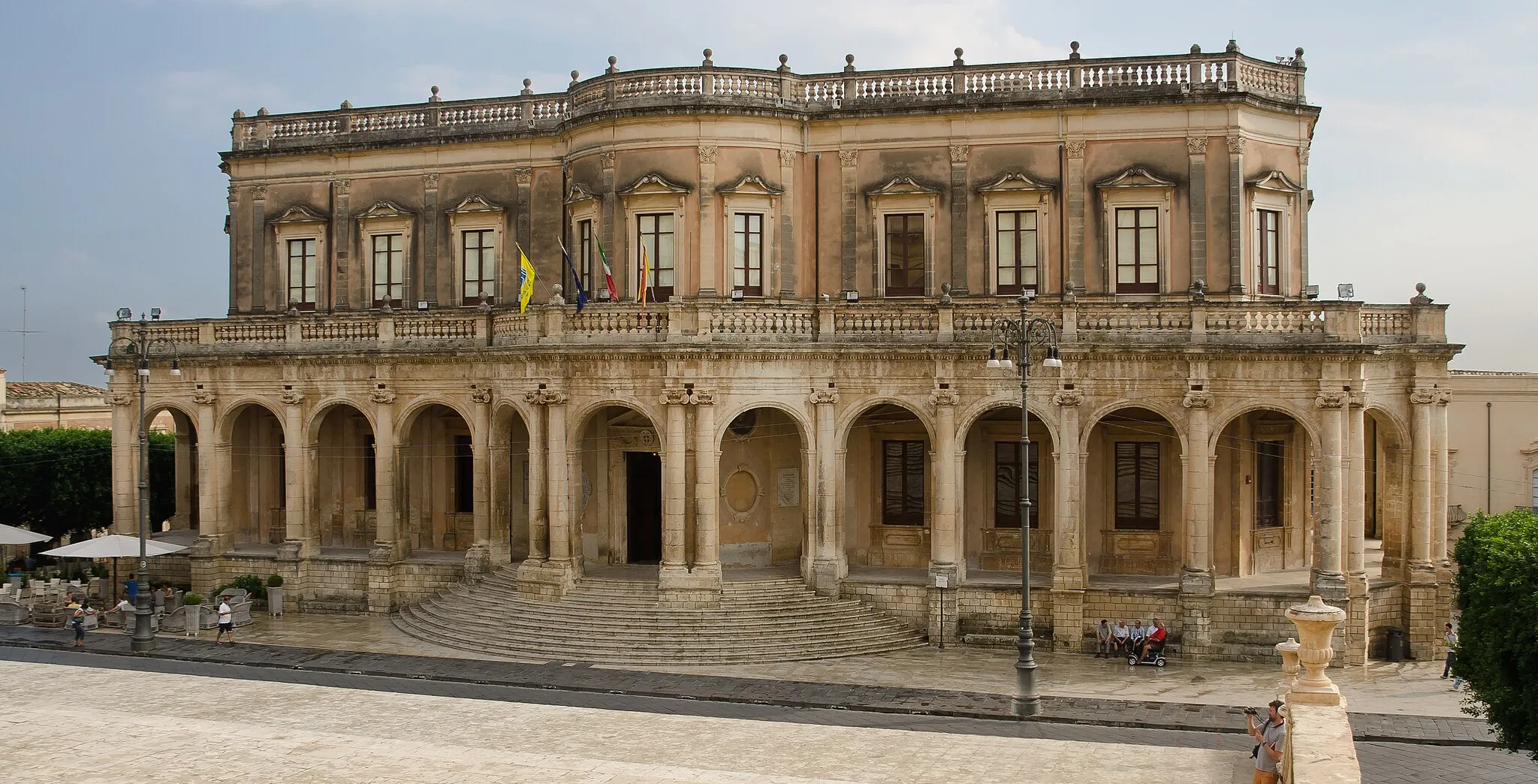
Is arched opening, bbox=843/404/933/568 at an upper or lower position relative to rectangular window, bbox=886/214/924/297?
lower

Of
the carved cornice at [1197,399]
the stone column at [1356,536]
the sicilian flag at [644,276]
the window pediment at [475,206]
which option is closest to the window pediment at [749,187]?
the sicilian flag at [644,276]

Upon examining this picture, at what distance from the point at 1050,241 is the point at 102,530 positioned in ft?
114

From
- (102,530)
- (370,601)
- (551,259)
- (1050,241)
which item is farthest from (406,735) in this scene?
(102,530)

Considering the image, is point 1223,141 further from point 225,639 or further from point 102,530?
point 102,530

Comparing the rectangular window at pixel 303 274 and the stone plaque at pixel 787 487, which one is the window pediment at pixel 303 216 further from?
the stone plaque at pixel 787 487

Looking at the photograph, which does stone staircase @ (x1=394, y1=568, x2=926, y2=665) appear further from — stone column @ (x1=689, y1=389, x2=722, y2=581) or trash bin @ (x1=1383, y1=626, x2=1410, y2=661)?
trash bin @ (x1=1383, y1=626, x2=1410, y2=661)

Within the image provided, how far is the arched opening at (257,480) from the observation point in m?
42.0

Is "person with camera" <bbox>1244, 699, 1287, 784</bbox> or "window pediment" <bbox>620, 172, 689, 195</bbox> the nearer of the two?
"person with camera" <bbox>1244, 699, 1287, 784</bbox>

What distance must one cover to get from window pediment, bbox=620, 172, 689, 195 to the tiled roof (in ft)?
141

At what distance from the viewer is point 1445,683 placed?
1169 inches

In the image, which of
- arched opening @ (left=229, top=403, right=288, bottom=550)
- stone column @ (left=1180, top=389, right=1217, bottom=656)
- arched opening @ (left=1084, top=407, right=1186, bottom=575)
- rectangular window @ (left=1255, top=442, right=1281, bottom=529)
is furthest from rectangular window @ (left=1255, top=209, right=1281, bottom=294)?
arched opening @ (left=229, top=403, right=288, bottom=550)

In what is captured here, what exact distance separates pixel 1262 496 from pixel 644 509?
16643mm

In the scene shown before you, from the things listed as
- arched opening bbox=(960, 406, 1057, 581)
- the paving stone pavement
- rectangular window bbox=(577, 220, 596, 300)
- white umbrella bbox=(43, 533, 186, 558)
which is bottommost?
the paving stone pavement

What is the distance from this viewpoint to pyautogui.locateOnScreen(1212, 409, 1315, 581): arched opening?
34.7 meters
